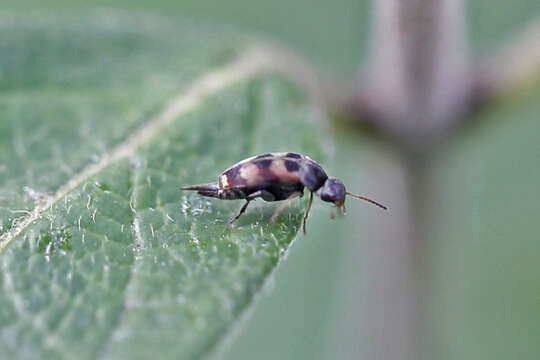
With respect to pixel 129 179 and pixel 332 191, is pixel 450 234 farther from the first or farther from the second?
pixel 129 179

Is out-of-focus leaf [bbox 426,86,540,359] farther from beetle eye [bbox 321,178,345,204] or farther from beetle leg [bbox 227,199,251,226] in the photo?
beetle leg [bbox 227,199,251,226]

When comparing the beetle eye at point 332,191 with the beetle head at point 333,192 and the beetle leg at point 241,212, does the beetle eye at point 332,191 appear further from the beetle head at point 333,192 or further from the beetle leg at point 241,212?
the beetle leg at point 241,212

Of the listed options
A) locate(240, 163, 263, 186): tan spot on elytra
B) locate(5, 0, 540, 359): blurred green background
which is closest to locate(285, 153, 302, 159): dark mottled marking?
locate(240, 163, 263, 186): tan spot on elytra

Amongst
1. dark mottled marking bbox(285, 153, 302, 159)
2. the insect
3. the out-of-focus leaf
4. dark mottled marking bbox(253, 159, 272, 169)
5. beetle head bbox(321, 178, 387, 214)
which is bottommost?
the out-of-focus leaf

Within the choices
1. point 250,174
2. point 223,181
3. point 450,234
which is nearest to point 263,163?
point 250,174

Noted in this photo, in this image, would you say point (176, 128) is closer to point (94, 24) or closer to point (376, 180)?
point (94, 24)
